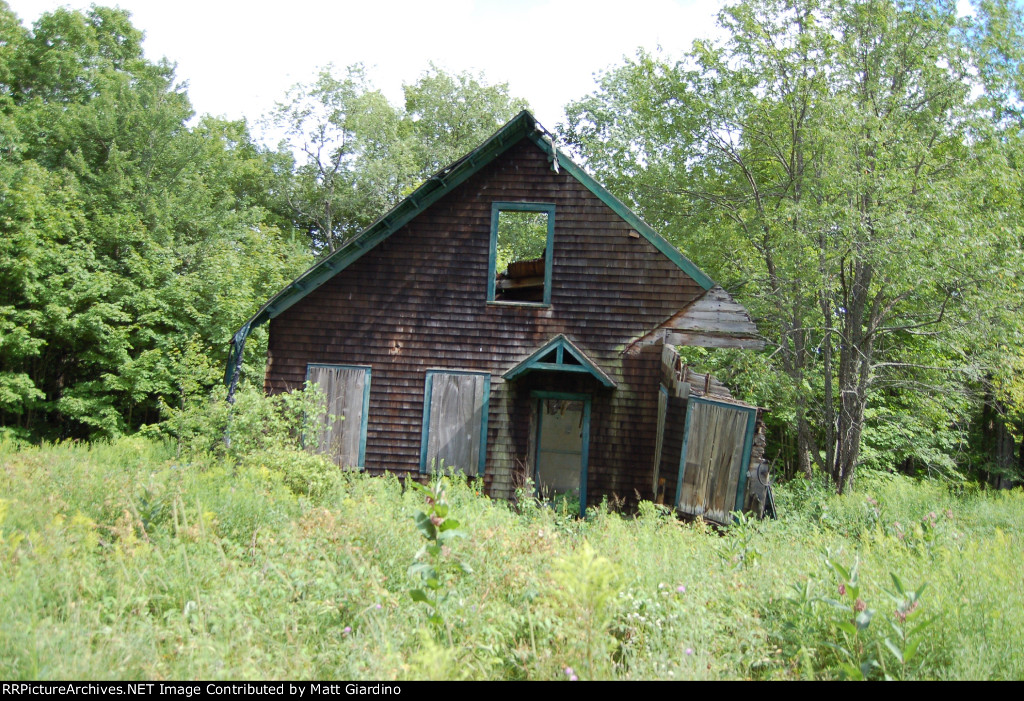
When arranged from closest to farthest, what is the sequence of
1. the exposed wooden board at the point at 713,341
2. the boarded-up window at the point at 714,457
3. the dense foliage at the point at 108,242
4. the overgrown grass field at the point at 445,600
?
Answer: 1. the overgrown grass field at the point at 445,600
2. the boarded-up window at the point at 714,457
3. the exposed wooden board at the point at 713,341
4. the dense foliage at the point at 108,242

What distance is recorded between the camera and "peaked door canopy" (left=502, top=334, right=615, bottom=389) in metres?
10.9

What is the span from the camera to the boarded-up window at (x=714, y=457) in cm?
889

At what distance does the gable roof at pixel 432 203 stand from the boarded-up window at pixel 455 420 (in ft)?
8.08

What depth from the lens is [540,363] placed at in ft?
36.1

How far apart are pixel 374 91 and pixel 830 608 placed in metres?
32.1

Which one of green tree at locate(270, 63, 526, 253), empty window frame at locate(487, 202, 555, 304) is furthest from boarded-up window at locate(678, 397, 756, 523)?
green tree at locate(270, 63, 526, 253)

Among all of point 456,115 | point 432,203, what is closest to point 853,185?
point 432,203

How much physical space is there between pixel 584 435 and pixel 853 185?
6.30 metres

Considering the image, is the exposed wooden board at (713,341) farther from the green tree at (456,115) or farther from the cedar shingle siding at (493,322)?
the green tree at (456,115)

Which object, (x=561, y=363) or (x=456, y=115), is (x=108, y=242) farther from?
(x=456, y=115)

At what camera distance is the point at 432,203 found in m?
11.5

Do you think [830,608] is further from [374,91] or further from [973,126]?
[374,91]

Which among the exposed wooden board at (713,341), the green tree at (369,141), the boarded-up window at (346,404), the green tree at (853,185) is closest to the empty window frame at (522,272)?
Answer: the exposed wooden board at (713,341)

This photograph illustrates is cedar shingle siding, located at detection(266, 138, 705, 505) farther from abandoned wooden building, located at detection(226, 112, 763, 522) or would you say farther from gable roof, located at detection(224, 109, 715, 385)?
gable roof, located at detection(224, 109, 715, 385)
